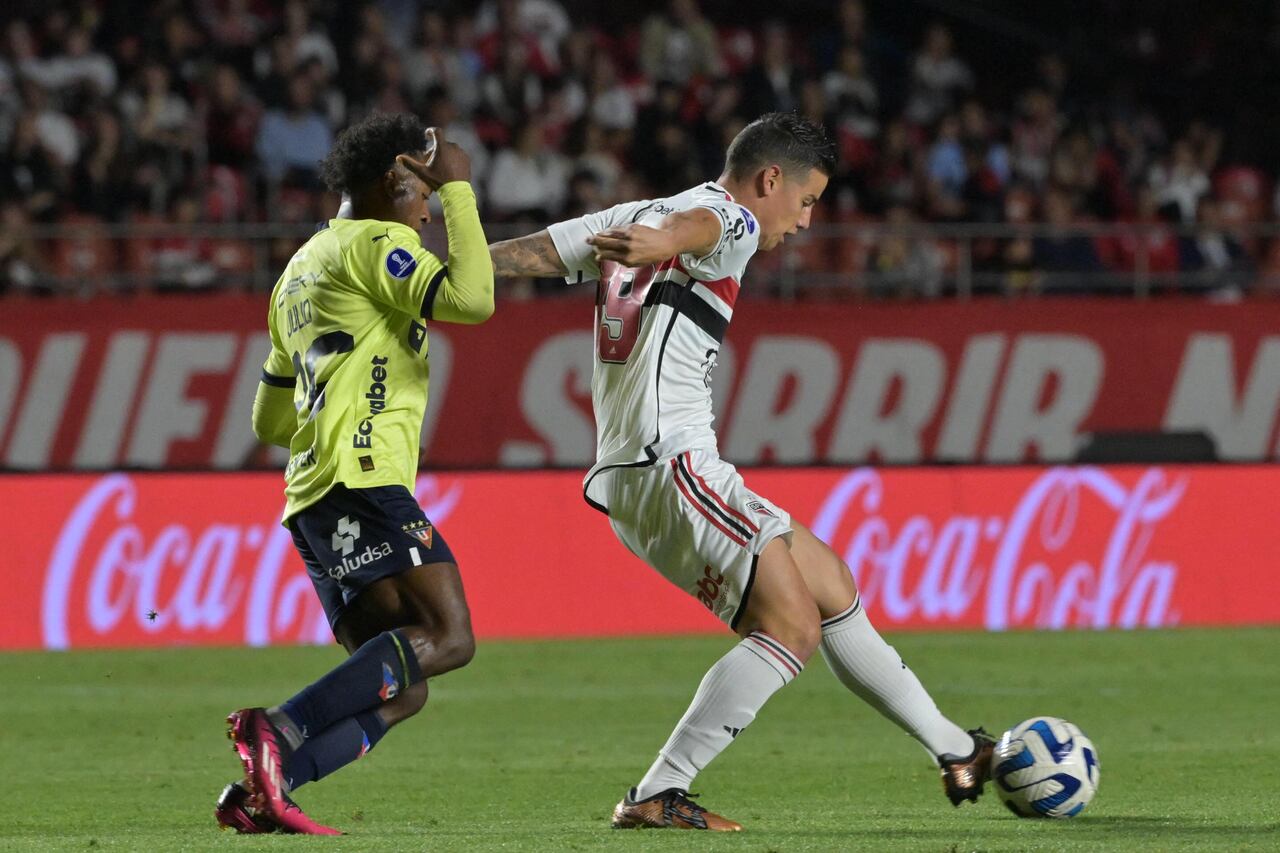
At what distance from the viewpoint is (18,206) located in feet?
50.6

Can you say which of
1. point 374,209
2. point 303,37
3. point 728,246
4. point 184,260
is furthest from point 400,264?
point 303,37

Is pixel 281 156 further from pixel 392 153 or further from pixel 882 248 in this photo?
pixel 392 153

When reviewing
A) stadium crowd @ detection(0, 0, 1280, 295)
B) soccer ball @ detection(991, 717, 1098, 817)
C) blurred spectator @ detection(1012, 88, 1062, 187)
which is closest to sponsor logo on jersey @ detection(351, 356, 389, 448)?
soccer ball @ detection(991, 717, 1098, 817)

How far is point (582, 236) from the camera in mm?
5957

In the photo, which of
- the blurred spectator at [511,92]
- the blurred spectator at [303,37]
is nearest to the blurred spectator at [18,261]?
the blurred spectator at [303,37]

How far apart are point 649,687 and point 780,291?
5.91m

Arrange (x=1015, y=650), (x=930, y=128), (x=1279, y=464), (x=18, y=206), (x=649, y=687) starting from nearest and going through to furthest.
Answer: (x=649, y=687) < (x=1015, y=650) < (x=1279, y=464) < (x=18, y=206) < (x=930, y=128)

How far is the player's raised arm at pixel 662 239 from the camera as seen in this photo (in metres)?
5.31

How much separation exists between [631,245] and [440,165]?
2.36 feet

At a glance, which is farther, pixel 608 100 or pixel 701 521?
pixel 608 100

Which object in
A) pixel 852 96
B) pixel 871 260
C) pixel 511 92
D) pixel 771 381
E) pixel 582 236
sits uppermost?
pixel 852 96

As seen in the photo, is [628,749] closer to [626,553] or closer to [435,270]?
[435,270]

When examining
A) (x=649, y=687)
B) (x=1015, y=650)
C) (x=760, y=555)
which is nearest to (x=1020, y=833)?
(x=760, y=555)

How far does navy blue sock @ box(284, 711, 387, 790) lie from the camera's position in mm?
5438
